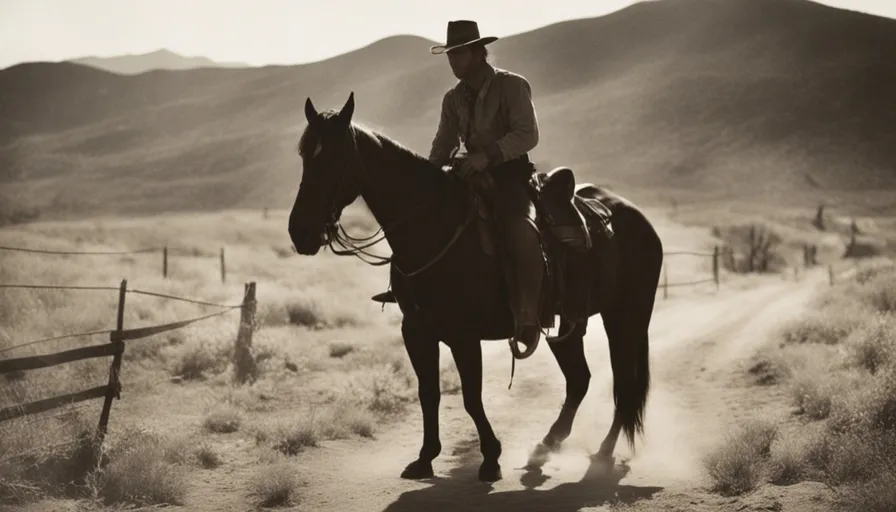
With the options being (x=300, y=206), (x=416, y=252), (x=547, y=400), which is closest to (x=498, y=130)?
(x=416, y=252)

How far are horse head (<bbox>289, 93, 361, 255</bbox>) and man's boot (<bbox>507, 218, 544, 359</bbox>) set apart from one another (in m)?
1.37

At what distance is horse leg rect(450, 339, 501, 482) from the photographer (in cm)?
675

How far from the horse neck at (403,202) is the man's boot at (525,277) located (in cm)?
54

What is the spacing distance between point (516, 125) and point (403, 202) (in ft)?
3.65

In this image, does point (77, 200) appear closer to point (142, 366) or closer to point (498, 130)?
point (142, 366)

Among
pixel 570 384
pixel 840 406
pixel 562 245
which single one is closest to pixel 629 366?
pixel 570 384

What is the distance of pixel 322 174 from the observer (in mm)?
6086

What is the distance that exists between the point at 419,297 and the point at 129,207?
108 meters

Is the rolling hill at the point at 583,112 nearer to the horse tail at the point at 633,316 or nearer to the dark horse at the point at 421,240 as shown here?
the horse tail at the point at 633,316

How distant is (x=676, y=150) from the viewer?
360 ft

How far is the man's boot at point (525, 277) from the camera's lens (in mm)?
6801

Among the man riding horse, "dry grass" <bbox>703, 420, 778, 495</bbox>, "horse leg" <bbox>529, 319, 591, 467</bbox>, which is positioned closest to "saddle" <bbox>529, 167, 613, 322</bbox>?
the man riding horse

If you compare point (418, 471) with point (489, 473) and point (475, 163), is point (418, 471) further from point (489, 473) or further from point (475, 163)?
point (475, 163)

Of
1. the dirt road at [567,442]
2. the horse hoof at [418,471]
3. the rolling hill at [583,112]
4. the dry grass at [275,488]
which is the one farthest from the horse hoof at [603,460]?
the rolling hill at [583,112]
